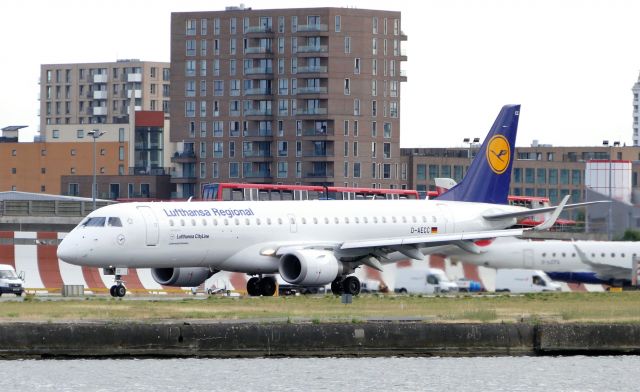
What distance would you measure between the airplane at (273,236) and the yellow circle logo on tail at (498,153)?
2.45m

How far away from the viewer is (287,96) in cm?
18875

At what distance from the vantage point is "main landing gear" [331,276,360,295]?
63719mm

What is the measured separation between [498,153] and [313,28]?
112m

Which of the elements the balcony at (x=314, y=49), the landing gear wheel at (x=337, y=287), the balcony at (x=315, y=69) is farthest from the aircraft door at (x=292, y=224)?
A: the balcony at (x=315, y=69)

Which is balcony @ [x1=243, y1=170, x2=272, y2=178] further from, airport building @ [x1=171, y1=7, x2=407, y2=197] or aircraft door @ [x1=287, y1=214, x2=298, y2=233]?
aircraft door @ [x1=287, y1=214, x2=298, y2=233]

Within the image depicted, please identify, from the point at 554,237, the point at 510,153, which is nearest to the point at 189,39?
the point at 554,237

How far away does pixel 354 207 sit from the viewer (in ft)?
220

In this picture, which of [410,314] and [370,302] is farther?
[370,302]

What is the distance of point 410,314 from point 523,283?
1850cm

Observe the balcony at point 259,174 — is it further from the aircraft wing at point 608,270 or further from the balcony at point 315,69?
the aircraft wing at point 608,270

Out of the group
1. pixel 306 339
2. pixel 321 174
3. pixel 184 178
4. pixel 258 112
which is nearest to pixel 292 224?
pixel 306 339

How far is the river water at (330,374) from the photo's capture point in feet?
126

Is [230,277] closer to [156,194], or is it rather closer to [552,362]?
[552,362]

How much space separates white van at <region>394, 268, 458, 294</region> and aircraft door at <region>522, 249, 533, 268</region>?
212 inches
